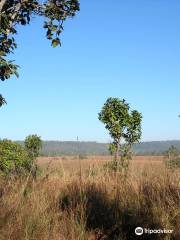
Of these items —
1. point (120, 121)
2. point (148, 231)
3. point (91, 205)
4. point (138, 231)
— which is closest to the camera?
point (148, 231)

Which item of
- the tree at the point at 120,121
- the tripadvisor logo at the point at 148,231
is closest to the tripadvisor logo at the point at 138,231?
the tripadvisor logo at the point at 148,231

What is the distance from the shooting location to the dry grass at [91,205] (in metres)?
5.56

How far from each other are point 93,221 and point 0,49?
3395mm

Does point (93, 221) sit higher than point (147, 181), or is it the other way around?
point (147, 181)

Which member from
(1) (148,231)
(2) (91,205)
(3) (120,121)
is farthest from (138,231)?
(3) (120,121)

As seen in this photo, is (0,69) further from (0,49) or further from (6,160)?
(6,160)

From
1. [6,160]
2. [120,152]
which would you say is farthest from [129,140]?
[6,160]

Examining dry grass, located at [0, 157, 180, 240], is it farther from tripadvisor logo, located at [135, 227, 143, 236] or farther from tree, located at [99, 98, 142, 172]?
tree, located at [99, 98, 142, 172]

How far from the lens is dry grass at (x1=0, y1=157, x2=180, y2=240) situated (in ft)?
18.2

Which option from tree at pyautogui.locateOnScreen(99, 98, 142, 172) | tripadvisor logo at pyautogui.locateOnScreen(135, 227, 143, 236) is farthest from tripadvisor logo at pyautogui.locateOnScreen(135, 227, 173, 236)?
tree at pyautogui.locateOnScreen(99, 98, 142, 172)

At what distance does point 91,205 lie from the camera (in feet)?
22.3

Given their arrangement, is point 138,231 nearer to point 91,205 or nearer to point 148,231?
point 148,231

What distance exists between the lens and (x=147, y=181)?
25.1ft

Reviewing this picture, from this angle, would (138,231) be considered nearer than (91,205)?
Yes
